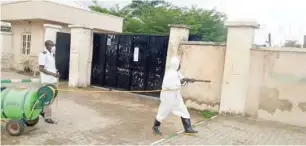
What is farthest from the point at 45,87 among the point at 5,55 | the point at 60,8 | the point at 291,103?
the point at 5,55

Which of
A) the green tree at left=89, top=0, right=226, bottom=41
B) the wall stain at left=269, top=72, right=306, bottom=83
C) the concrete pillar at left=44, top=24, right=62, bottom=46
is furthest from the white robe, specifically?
the green tree at left=89, top=0, right=226, bottom=41

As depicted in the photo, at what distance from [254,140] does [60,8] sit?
12.2m

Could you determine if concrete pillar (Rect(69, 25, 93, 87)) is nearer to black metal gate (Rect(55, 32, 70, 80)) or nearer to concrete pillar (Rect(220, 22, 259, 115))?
black metal gate (Rect(55, 32, 70, 80))

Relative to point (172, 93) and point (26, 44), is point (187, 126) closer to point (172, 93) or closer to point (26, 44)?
point (172, 93)

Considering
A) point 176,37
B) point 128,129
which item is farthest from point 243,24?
point 128,129

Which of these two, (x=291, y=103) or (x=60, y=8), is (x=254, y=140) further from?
(x=60, y=8)

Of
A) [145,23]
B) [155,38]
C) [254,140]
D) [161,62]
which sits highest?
[145,23]

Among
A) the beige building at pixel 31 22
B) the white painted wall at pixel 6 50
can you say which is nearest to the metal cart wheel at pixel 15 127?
the beige building at pixel 31 22

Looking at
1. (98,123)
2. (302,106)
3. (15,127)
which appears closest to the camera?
(15,127)

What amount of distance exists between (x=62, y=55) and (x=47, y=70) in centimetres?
658

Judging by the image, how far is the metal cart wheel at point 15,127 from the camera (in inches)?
208

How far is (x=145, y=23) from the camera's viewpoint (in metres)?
20.7

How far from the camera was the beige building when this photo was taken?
14836 millimetres

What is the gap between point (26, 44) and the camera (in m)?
16.0
